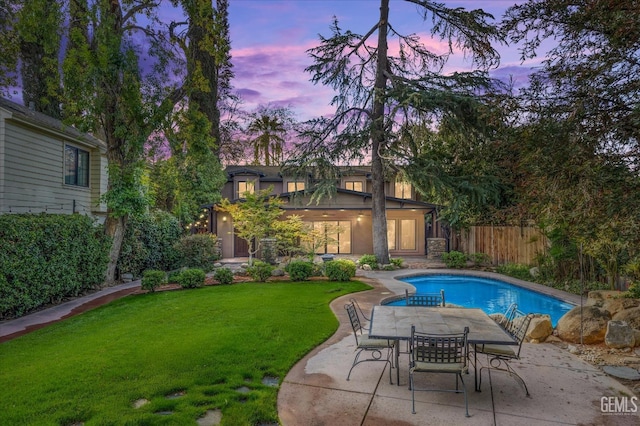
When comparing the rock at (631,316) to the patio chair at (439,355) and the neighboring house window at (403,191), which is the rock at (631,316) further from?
the neighboring house window at (403,191)

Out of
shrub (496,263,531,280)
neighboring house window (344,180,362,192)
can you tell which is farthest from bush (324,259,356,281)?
neighboring house window (344,180,362,192)

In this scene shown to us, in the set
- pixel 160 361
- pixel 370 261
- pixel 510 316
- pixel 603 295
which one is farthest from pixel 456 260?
pixel 160 361

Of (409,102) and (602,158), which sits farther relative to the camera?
(409,102)

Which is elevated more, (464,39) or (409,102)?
(464,39)

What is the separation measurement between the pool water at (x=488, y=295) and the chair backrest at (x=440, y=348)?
6347 millimetres

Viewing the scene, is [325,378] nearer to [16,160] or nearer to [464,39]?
[16,160]

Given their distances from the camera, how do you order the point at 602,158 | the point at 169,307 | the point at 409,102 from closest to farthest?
the point at 602,158 < the point at 169,307 < the point at 409,102

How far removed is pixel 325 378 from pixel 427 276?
39.3 feet

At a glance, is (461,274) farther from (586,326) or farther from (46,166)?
(46,166)

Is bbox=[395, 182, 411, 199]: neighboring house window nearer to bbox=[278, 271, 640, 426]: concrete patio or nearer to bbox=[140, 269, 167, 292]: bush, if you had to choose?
bbox=[140, 269, 167, 292]: bush

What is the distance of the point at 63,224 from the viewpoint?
10102 millimetres

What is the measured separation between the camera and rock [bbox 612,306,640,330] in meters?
7.31

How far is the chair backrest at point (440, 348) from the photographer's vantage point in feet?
13.8

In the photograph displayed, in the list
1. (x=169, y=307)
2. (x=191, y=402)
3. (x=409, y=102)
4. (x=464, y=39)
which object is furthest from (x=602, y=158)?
(x=464, y=39)
